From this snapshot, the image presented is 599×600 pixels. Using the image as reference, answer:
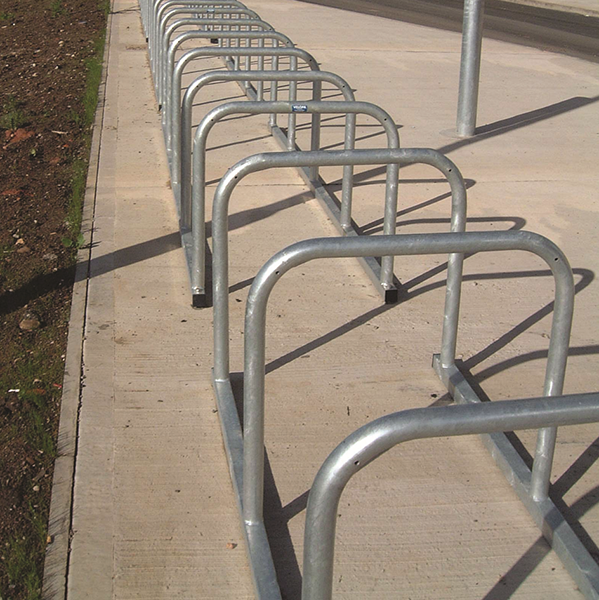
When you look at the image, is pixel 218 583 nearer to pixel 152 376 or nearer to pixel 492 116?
pixel 152 376

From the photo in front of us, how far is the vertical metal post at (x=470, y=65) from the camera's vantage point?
7461 millimetres

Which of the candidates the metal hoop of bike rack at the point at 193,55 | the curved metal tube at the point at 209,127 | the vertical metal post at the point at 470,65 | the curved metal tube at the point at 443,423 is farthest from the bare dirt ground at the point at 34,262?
the vertical metal post at the point at 470,65

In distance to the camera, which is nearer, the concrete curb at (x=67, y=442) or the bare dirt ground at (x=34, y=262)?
the concrete curb at (x=67, y=442)

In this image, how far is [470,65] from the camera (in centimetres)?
754

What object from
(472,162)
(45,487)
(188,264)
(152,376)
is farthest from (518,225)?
(45,487)

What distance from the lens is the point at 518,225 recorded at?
560 cm

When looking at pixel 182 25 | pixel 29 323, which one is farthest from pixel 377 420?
pixel 182 25

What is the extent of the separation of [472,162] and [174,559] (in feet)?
15.8

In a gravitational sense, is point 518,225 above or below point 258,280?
below

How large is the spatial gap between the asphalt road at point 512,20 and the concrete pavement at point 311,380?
7082 mm

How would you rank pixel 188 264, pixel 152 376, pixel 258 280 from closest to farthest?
pixel 258 280 < pixel 152 376 < pixel 188 264

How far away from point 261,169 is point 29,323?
148 centimetres

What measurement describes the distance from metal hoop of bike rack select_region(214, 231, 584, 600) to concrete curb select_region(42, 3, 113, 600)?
21.3 inches

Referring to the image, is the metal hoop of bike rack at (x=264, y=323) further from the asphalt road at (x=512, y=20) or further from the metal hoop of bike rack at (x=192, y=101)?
the asphalt road at (x=512, y=20)
